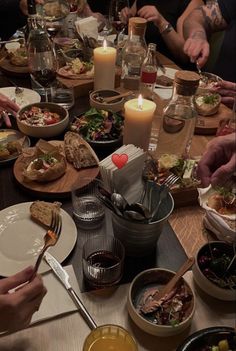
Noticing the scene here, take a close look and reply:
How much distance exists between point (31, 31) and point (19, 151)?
29.5 inches

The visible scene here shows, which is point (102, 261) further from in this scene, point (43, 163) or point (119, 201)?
point (43, 163)

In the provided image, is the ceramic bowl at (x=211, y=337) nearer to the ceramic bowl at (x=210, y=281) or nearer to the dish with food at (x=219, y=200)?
the ceramic bowl at (x=210, y=281)

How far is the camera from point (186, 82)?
1247mm

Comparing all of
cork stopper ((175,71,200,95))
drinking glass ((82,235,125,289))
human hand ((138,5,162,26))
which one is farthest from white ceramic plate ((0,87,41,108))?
human hand ((138,5,162,26))

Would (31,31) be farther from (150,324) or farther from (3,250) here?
(150,324)

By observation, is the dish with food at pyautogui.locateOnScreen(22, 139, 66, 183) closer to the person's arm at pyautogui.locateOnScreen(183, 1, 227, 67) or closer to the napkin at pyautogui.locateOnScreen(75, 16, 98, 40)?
the napkin at pyautogui.locateOnScreen(75, 16, 98, 40)

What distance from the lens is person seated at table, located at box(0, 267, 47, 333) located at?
0.76 meters

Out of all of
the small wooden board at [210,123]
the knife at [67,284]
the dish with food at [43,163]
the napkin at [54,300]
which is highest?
the small wooden board at [210,123]

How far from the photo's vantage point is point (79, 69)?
1889 mm

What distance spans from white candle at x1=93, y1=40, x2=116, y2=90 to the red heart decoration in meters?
0.85

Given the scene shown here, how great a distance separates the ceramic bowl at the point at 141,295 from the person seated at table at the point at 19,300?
21 centimetres

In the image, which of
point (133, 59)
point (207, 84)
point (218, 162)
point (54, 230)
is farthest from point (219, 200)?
point (133, 59)

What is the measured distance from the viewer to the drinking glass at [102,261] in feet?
2.98

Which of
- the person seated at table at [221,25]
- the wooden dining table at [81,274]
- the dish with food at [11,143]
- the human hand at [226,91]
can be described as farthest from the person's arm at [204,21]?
the dish with food at [11,143]
